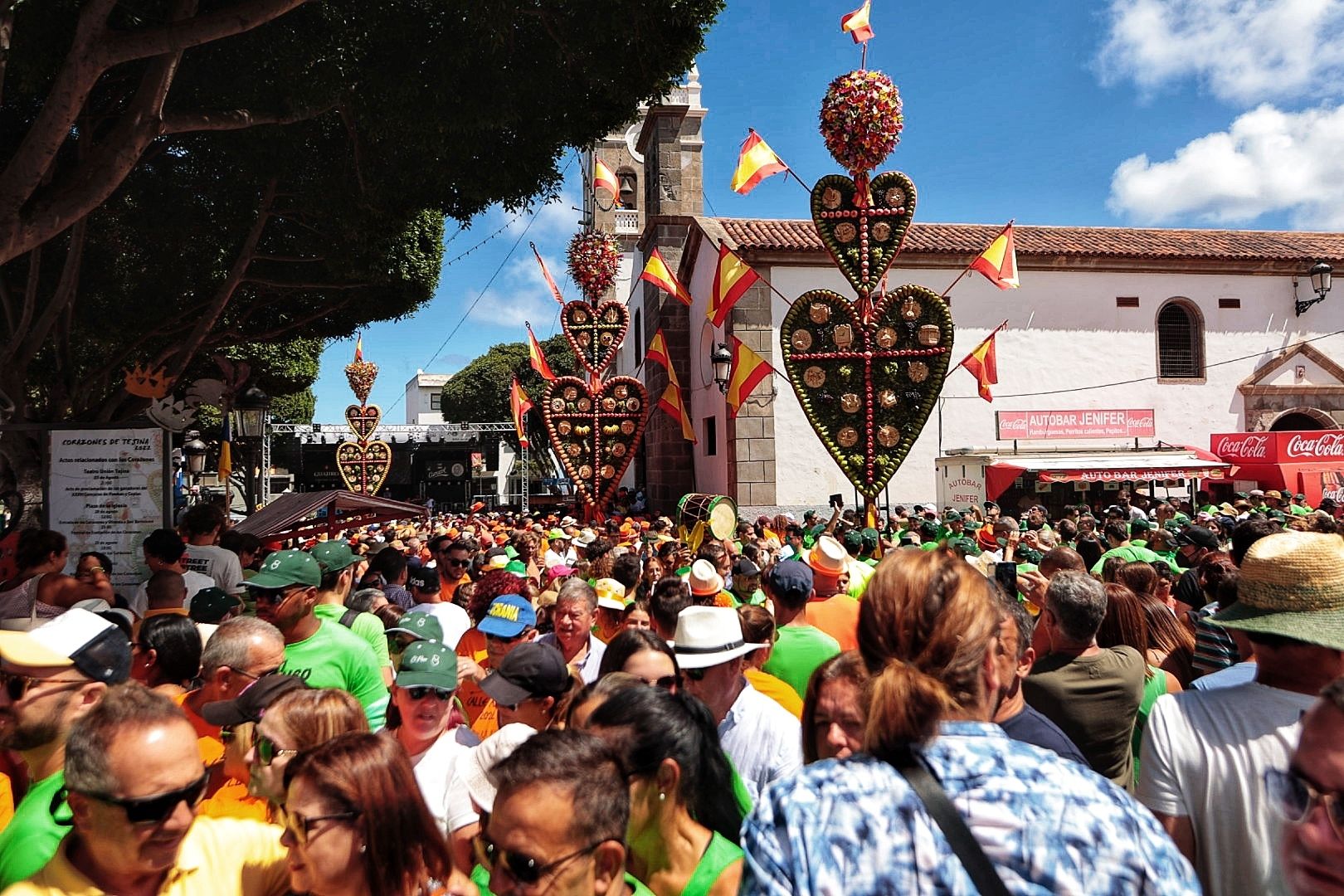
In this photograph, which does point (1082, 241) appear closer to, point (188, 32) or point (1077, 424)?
point (1077, 424)

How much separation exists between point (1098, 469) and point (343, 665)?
1755 cm

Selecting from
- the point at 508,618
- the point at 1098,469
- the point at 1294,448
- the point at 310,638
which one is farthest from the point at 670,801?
the point at 1294,448

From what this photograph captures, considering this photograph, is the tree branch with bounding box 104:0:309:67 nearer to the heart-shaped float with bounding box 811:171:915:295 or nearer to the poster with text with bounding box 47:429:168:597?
the poster with text with bounding box 47:429:168:597

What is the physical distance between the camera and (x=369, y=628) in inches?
183

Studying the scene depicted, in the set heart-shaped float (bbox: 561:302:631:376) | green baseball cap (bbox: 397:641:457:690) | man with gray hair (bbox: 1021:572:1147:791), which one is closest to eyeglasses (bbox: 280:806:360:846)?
green baseball cap (bbox: 397:641:457:690)

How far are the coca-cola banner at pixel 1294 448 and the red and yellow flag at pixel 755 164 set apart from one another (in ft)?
43.0

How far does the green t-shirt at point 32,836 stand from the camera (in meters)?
2.06

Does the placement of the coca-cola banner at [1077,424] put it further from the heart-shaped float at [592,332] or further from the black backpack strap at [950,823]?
the black backpack strap at [950,823]

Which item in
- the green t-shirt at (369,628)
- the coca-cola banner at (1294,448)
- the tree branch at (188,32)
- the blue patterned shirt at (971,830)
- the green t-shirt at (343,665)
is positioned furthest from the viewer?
the coca-cola banner at (1294,448)

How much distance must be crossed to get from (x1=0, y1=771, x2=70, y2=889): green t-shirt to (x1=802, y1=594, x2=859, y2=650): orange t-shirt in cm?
348

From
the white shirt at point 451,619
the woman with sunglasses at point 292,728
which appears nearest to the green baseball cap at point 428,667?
the woman with sunglasses at point 292,728

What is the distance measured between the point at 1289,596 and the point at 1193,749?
45 centimetres

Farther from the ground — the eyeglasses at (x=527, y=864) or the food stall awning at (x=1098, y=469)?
the food stall awning at (x=1098, y=469)

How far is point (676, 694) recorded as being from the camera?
2266 millimetres
